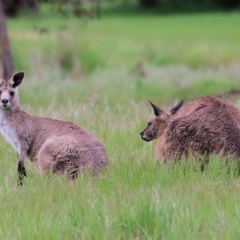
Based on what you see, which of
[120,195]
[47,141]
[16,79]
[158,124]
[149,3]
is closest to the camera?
[120,195]

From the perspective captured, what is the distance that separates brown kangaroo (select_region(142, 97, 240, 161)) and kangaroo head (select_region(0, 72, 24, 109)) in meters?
1.58

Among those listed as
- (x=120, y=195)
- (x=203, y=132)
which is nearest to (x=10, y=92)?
(x=203, y=132)

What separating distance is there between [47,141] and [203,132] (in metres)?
1.45

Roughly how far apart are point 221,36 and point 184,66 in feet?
27.4

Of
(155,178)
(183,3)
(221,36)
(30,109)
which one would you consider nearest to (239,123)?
(155,178)

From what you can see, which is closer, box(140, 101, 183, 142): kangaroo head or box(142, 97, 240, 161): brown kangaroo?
box(142, 97, 240, 161): brown kangaroo

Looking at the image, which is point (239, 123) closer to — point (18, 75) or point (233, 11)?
point (18, 75)

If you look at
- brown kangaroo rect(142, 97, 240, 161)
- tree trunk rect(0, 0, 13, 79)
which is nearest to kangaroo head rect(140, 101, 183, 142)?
brown kangaroo rect(142, 97, 240, 161)

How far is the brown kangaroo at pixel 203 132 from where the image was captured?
721cm

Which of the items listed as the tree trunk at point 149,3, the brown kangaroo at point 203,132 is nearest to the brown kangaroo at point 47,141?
the brown kangaroo at point 203,132

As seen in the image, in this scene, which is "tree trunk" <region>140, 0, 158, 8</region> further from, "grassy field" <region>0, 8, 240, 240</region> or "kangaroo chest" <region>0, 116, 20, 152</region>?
"kangaroo chest" <region>0, 116, 20, 152</region>

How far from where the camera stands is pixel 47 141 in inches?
303

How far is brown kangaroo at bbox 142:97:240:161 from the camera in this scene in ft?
23.7

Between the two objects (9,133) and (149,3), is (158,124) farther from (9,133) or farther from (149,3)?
(149,3)
